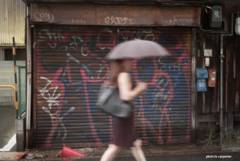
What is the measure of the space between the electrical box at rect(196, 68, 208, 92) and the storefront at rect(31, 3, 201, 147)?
0.79 feet

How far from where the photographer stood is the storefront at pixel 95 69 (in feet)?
19.5

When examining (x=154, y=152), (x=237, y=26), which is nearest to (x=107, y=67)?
(x=154, y=152)

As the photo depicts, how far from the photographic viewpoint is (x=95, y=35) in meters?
6.11

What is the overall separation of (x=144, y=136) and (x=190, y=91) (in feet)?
5.70

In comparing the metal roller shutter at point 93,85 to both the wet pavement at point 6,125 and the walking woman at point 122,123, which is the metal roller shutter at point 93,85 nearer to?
the wet pavement at point 6,125

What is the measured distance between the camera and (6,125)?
8031 mm

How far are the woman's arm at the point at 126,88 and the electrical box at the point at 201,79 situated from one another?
11.2 ft

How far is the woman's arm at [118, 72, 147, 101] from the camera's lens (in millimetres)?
3295

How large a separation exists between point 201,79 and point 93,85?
2.89 metres

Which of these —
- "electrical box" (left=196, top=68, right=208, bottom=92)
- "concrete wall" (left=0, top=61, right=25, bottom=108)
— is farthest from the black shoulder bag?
"concrete wall" (left=0, top=61, right=25, bottom=108)

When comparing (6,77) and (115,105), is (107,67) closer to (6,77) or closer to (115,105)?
(115,105)

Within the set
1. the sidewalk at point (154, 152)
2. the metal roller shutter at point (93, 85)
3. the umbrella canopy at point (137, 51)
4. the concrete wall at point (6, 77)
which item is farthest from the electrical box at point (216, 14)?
the concrete wall at point (6, 77)

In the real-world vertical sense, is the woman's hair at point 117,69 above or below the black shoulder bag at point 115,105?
above

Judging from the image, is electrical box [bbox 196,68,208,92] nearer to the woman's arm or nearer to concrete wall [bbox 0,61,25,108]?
the woman's arm
